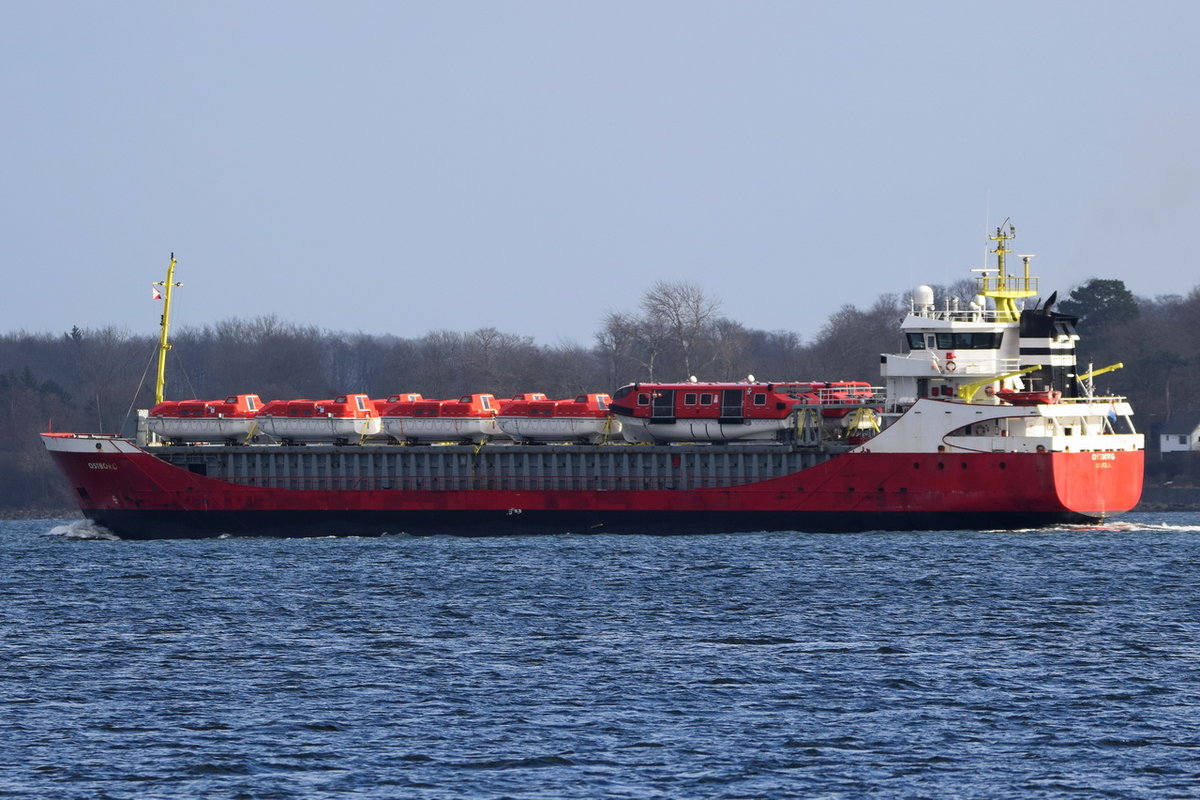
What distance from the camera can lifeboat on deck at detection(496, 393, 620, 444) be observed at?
77812mm

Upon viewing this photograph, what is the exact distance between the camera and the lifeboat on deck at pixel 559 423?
77.8 metres

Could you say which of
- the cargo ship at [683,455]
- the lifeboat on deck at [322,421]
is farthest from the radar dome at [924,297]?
the lifeboat on deck at [322,421]

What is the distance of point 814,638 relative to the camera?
45562 millimetres

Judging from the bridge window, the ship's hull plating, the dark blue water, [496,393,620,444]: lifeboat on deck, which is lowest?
the dark blue water

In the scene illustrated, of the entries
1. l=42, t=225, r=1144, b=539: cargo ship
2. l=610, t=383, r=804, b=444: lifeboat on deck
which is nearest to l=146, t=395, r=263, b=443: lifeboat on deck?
l=42, t=225, r=1144, b=539: cargo ship

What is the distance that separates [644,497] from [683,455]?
2388mm

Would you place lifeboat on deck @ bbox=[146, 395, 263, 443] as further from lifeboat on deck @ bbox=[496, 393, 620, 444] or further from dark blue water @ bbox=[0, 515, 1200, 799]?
dark blue water @ bbox=[0, 515, 1200, 799]

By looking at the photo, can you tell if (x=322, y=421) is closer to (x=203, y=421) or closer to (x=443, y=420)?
(x=443, y=420)

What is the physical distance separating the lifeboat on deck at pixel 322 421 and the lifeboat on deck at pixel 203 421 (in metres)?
1.12

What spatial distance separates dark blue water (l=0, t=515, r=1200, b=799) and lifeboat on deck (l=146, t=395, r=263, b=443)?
15123 millimetres

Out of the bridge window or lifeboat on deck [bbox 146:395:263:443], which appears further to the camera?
lifeboat on deck [bbox 146:395:263:443]

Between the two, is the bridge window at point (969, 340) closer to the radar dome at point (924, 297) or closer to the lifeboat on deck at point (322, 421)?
the radar dome at point (924, 297)

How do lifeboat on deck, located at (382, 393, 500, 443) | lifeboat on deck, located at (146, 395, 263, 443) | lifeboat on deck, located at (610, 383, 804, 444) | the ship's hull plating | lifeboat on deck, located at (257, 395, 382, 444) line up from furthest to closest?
lifeboat on deck, located at (146, 395, 263, 443)
lifeboat on deck, located at (257, 395, 382, 444)
lifeboat on deck, located at (382, 393, 500, 443)
lifeboat on deck, located at (610, 383, 804, 444)
the ship's hull plating

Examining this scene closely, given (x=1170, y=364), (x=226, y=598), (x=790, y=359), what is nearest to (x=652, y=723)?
(x=226, y=598)
